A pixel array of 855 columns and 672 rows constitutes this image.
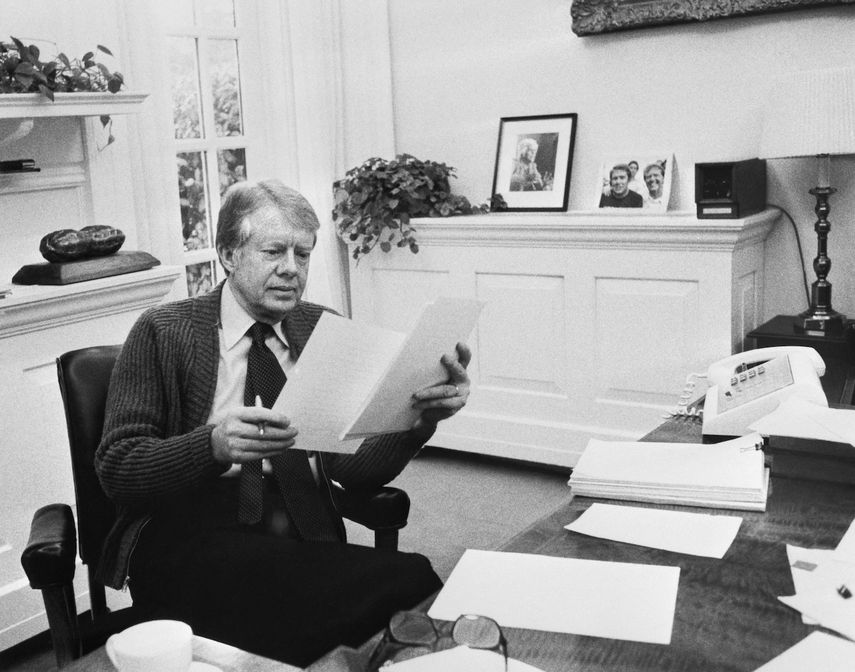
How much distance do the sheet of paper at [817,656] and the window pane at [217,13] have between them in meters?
3.38

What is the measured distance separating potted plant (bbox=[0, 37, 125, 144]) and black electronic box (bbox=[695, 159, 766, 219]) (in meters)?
1.92

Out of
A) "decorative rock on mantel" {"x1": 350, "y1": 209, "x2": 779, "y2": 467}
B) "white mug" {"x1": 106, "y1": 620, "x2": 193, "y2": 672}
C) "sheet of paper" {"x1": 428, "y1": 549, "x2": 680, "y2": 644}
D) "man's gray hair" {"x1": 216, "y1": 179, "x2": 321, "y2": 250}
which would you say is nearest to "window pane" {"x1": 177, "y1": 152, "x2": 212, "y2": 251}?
"decorative rock on mantel" {"x1": 350, "y1": 209, "x2": 779, "y2": 467}

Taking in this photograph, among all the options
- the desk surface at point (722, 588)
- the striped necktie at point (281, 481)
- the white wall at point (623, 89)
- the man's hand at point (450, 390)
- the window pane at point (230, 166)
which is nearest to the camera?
the desk surface at point (722, 588)

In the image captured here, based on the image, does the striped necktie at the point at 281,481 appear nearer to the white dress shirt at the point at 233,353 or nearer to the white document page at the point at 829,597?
the white dress shirt at the point at 233,353

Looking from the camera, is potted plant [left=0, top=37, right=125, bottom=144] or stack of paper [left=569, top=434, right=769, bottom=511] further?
potted plant [left=0, top=37, right=125, bottom=144]

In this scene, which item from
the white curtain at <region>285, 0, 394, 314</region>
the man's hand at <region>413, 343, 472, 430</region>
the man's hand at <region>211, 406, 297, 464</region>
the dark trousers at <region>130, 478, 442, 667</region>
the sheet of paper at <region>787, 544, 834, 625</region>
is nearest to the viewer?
the sheet of paper at <region>787, 544, 834, 625</region>

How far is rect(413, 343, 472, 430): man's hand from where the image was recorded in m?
1.77

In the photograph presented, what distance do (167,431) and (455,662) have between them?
107 cm

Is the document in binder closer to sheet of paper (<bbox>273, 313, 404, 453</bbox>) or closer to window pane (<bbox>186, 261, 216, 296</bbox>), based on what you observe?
sheet of paper (<bbox>273, 313, 404, 453</bbox>)

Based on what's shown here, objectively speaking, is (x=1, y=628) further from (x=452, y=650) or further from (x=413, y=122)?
(x=413, y=122)

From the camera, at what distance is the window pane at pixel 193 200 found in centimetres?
379

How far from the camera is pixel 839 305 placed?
11.8 feet

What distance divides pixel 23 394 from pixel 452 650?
193cm

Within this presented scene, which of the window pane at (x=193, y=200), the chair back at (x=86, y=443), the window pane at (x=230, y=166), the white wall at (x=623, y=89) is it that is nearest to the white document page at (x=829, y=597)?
the chair back at (x=86, y=443)
